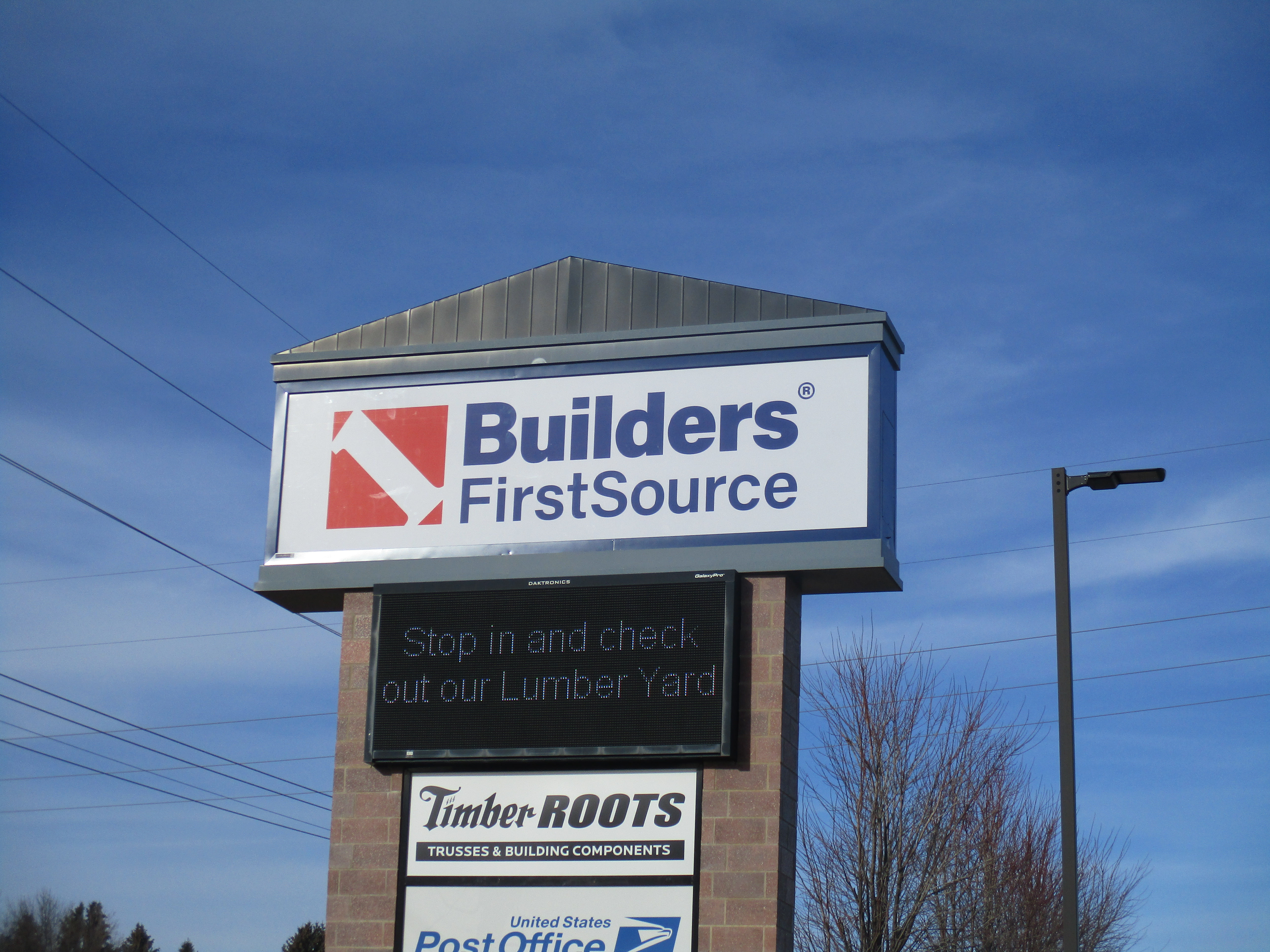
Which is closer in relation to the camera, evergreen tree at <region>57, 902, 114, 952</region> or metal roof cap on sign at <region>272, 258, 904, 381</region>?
metal roof cap on sign at <region>272, 258, 904, 381</region>

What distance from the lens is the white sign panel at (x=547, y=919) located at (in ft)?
32.8

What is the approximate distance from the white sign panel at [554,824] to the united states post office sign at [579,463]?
5.86 ft

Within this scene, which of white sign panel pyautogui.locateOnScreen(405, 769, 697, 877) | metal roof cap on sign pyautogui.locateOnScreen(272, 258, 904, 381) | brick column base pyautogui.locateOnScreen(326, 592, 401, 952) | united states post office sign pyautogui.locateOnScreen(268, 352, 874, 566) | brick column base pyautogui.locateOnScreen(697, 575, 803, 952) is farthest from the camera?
metal roof cap on sign pyautogui.locateOnScreen(272, 258, 904, 381)

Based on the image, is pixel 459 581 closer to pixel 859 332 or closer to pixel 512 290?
pixel 512 290

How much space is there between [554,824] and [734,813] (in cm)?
131

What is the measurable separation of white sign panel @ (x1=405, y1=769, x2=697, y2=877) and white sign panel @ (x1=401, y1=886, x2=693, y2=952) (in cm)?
13

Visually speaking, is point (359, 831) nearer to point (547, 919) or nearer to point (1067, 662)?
point (547, 919)

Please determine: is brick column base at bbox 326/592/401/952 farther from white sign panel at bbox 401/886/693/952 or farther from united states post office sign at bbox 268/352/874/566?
united states post office sign at bbox 268/352/874/566

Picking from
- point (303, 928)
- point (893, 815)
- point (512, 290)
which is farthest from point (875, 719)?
point (303, 928)

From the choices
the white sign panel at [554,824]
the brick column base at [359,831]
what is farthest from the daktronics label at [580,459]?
the white sign panel at [554,824]

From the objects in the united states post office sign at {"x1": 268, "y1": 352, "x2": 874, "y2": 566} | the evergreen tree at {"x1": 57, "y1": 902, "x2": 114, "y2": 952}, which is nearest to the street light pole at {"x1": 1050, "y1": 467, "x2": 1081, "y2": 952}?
the united states post office sign at {"x1": 268, "y1": 352, "x2": 874, "y2": 566}

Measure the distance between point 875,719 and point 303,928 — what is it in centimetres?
2838

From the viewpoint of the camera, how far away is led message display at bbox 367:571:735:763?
10.3 metres

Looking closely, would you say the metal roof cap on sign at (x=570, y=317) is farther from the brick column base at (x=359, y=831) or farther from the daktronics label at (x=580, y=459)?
the brick column base at (x=359, y=831)
